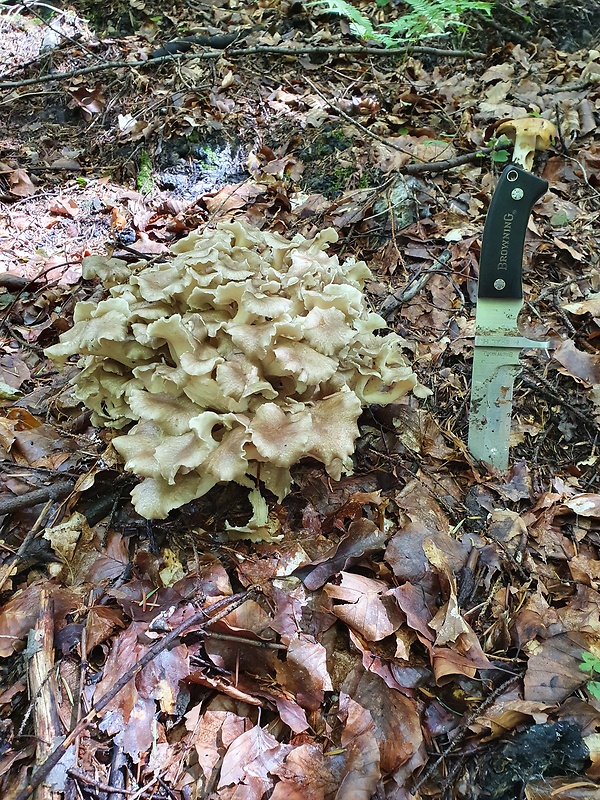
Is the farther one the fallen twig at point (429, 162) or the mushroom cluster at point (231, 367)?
the fallen twig at point (429, 162)

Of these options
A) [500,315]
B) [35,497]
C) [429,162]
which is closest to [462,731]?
[500,315]

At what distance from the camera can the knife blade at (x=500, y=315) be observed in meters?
2.98

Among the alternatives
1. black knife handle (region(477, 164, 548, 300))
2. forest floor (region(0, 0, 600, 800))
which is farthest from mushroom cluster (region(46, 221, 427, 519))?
black knife handle (region(477, 164, 548, 300))

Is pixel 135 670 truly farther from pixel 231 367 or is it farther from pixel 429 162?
pixel 429 162

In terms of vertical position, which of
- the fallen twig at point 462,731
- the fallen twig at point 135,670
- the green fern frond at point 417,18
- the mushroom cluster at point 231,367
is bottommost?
the fallen twig at point 462,731

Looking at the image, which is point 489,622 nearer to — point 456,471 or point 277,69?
point 456,471

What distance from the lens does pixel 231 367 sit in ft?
9.30

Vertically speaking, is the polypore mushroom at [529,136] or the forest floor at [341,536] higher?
the polypore mushroom at [529,136]

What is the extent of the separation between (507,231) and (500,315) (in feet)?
1.62

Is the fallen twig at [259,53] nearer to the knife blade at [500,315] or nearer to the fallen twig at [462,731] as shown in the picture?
the knife blade at [500,315]

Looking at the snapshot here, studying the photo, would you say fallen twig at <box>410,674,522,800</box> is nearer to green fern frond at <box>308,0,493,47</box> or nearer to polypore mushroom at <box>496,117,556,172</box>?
polypore mushroom at <box>496,117,556,172</box>

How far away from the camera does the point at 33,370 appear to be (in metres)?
4.48

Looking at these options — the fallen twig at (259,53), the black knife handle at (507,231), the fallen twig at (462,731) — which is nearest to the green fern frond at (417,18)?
the fallen twig at (259,53)

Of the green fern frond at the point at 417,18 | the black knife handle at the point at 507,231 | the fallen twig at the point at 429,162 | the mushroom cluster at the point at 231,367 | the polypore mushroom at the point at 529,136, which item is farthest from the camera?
the green fern frond at the point at 417,18
